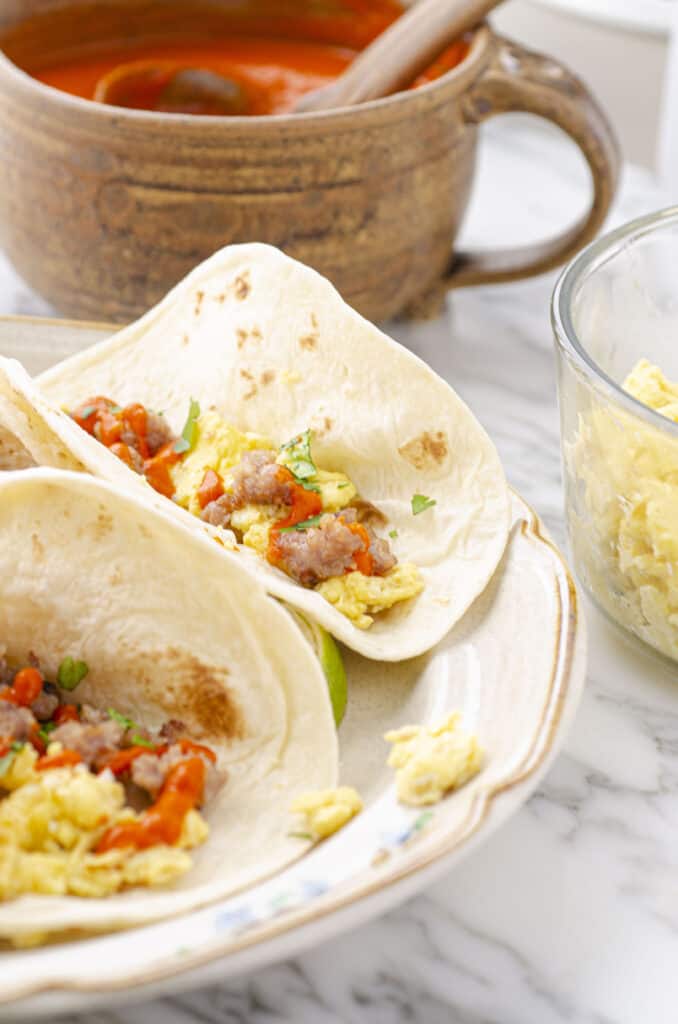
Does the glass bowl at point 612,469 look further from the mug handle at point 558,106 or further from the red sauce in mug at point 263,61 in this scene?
the red sauce in mug at point 263,61

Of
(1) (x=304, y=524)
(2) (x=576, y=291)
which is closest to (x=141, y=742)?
(1) (x=304, y=524)

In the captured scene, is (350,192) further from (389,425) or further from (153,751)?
(153,751)

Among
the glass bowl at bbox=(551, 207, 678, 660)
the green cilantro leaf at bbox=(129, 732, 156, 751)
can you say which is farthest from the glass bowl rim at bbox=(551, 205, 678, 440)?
the green cilantro leaf at bbox=(129, 732, 156, 751)

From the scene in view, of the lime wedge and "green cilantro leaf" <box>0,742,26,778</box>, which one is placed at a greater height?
"green cilantro leaf" <box>0,742,26,778</box>

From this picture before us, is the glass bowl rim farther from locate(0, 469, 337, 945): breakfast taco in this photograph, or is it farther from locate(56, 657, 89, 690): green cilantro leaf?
locate(56, 657, 89, 690): green cilantro leaf

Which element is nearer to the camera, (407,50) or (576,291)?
(576,291)

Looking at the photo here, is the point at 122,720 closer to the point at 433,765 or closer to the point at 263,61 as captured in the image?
the point at 433,765

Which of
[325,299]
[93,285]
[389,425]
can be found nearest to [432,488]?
[389,425]
